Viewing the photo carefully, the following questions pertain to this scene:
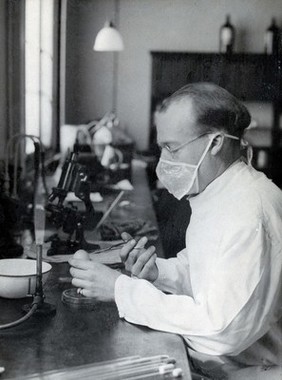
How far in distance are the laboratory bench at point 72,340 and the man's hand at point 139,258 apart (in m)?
0.15

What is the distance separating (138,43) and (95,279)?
6873mm

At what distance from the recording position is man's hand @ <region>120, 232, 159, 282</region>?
1.93m

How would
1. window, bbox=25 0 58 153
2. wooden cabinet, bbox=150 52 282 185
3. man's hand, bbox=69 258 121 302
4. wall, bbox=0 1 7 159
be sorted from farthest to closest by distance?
wooden cabinet, bbox=150 52 282 185
window, bbox=25 0 58 153
wall, bbox=0 1 7 159
man's hand, bbox=69 258 121 302

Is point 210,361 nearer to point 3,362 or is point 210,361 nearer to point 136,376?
point 136,376

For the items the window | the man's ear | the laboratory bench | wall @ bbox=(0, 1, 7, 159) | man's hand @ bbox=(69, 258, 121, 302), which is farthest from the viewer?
the window

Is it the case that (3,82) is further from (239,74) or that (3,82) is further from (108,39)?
(239,74)

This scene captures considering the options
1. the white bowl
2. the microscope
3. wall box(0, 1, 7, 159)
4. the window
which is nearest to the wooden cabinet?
the window

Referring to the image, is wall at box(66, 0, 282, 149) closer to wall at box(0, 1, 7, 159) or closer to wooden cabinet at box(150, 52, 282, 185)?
wooden cabinet at box(150, 52, 282, 185)

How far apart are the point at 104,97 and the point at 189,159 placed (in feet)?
21.5

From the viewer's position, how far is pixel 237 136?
194cm

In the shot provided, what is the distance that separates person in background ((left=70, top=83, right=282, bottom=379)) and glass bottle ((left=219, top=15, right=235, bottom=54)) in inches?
252

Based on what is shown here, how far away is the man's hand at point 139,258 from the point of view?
1931mm

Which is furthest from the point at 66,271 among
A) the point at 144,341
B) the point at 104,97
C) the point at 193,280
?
the point at 104,97

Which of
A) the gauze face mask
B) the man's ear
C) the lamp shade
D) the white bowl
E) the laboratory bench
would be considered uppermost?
the lamp shade
